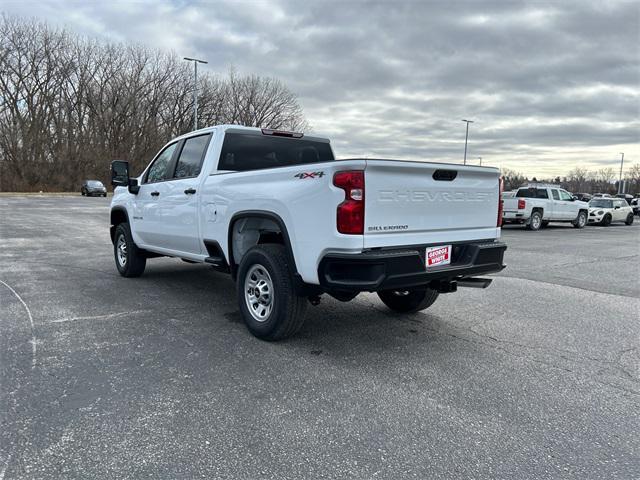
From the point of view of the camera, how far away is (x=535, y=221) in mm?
19625

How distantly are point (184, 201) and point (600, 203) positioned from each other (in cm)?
2573

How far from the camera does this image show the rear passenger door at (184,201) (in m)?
5.67

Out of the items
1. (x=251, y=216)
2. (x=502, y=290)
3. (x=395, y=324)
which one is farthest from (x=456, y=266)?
(x=502, y=290)

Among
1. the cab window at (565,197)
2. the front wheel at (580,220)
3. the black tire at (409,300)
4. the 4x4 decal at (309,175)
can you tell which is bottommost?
the front wheel at (580,220)

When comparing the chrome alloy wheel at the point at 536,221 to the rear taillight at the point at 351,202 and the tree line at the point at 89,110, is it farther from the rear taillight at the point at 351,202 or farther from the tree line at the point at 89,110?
the tree line at the point at 89,110

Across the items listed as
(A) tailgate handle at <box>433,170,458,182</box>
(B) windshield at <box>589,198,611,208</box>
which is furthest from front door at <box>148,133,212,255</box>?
(B) windshield at <box>589,198,611,208</box>

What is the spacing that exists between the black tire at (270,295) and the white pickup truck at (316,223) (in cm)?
1

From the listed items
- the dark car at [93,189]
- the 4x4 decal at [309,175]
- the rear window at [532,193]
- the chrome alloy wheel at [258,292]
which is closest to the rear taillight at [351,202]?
the 4x4 decal at [309,175]

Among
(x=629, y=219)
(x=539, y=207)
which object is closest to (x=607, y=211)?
(x=629, y=219)

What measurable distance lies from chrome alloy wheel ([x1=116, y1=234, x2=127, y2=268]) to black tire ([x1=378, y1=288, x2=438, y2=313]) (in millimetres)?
4249

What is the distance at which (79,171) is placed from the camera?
174ft

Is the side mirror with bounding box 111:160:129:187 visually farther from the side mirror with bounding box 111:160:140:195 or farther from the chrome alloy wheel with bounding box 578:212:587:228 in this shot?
the chrome alloy wheel with bounding box 578:212:587:228

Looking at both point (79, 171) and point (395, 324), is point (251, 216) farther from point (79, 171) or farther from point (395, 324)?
point (79, 171)

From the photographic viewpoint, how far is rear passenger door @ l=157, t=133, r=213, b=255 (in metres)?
5.67
